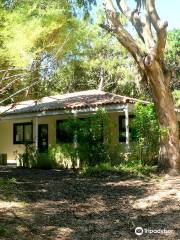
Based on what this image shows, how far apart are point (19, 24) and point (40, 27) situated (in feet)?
4.36

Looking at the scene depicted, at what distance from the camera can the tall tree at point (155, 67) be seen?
664 inches

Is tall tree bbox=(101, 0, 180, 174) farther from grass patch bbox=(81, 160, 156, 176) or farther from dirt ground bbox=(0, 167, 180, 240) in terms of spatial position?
dirt ground bbox=(0, 167, 180, 240)

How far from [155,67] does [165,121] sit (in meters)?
2.16

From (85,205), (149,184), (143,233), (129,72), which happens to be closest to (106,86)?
(129,72)

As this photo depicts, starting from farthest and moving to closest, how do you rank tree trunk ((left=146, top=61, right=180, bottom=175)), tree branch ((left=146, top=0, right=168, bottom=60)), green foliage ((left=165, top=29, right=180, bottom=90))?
green foliage ((left=165, top=29, right=180, bottom=90)) < tree trunk ((left=146, top=61, right=180, bottom=175)) < tree branch ((left=146, top=0, right=168, bottom=60))

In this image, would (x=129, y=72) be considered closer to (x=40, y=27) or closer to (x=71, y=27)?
(x=71, y=27)

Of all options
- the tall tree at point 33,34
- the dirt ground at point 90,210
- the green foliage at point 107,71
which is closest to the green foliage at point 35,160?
the tall tree at point 33,34

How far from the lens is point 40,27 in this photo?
18.7 meters

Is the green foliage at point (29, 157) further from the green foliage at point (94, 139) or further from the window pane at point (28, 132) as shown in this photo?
the window pane at point (28, 132)

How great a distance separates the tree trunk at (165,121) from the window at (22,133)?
41.6ft

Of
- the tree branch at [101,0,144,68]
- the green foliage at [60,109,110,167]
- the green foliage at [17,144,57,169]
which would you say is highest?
the tree branch at [101,0,144,68]

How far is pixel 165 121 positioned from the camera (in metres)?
17.5

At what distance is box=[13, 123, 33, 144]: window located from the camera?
28797 millimetres

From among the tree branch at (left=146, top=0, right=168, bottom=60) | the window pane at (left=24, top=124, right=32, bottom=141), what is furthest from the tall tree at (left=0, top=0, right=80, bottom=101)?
the window pane at (left=24, top=124, right=32, bottom=141)
